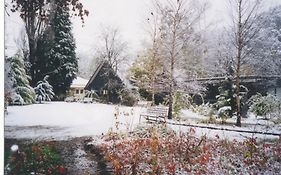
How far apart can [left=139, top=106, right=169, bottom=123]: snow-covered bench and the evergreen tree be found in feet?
1.95

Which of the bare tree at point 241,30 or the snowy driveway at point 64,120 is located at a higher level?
the bare tree at point 241,30

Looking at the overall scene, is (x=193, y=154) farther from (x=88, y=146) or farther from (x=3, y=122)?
(x=3, y=122)

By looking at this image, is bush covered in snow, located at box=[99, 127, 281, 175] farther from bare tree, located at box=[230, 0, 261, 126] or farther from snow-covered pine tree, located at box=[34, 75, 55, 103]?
snow-covered pine tree, located at box=[34, 75, 55, 103]

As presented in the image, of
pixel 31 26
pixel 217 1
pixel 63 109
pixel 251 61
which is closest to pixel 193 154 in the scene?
pixel 251 61

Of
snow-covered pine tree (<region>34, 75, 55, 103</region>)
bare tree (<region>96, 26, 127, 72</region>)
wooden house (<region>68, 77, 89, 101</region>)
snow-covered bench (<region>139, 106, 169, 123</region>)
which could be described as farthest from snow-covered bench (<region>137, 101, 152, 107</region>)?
snow-covered pine tree (<region>34, 75, 55, 103</region>)

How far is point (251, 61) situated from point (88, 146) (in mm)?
1398

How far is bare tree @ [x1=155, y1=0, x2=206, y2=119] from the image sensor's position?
2.68m

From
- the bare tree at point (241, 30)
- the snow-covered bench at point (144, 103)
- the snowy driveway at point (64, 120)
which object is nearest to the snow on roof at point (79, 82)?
the snowy driveway at point (64, 120)

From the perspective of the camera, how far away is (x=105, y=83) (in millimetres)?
2586

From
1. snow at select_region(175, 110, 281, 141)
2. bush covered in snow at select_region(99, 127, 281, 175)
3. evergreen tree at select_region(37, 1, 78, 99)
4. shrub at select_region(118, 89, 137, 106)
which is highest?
evergreen tree at select_region(37, 1, 78, 99)

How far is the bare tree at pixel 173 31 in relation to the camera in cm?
268

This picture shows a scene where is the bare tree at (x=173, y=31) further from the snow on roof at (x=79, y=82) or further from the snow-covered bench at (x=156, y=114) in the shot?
the snow on roof at (x=79, y=82)

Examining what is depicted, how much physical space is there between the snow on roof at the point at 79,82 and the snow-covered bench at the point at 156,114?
48cm

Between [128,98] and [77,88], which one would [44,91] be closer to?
[77,88]
